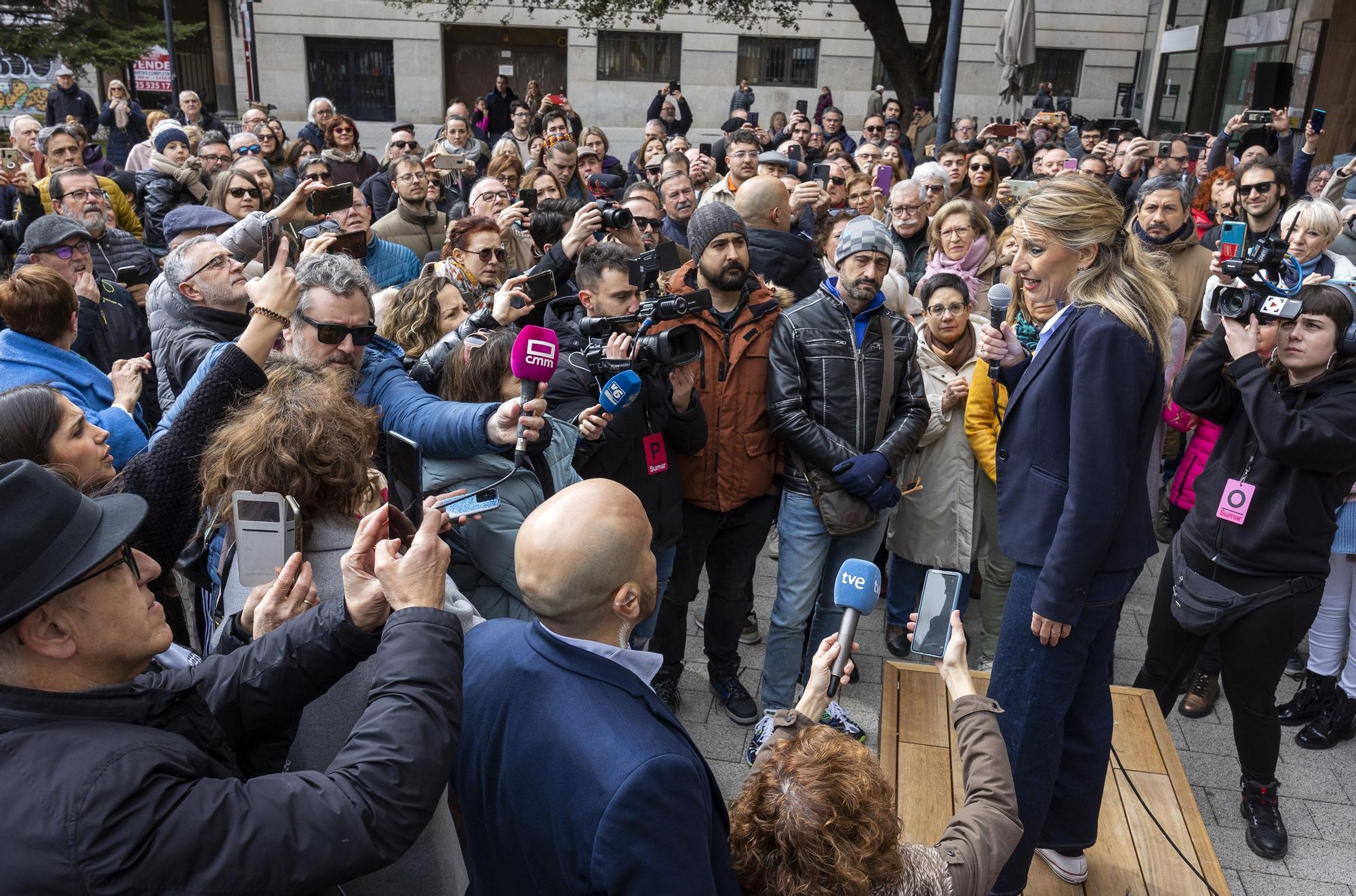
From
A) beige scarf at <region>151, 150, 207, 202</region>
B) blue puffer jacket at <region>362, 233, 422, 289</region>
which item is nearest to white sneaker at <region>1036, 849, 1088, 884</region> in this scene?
blue puffer jacket at <region>362, 233, 422, 289</region>

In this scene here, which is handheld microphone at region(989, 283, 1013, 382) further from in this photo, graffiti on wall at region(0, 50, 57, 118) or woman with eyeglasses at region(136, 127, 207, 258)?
graffiti on wall at region(0, 50, 57, 118)

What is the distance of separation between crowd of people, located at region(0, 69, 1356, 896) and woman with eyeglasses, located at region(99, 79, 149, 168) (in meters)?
9.28

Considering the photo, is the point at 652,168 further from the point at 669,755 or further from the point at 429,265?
the point at 669,755

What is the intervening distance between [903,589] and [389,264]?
3468 mm

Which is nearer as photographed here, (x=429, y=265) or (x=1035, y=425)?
(x=1035, y=425)

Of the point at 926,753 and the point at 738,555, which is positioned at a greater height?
the point at 738,555

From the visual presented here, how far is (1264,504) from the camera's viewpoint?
3.52 metres

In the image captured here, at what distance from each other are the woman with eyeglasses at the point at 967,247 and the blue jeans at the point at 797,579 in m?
1.99

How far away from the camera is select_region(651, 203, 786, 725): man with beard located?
416cm

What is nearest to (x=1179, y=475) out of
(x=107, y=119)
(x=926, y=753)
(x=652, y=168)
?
(x=926, y=753)

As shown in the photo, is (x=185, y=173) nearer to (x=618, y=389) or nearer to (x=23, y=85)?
(x=618, y=389)

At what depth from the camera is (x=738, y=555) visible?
4.41 m

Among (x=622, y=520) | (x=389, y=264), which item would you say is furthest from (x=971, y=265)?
(x=622, y=520)

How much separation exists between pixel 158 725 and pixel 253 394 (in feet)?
4.32
